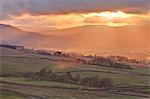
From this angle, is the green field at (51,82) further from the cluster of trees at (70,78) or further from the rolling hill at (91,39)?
the rolling hill at (91,39)

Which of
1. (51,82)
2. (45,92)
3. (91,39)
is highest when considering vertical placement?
(91,39)

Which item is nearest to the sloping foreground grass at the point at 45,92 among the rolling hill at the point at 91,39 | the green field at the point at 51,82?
the green field at the point at 51,82

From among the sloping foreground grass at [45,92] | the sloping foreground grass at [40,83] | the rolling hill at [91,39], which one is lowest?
the sloping foreground grass at [45,92]

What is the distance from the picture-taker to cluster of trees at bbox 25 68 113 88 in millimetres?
5105

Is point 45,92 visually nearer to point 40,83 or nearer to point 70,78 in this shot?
point 40,83

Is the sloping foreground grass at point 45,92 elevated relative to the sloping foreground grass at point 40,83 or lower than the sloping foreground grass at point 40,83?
lower

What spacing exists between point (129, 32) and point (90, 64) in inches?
21.0

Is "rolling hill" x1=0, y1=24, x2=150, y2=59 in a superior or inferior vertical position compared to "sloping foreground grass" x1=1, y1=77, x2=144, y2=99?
superior

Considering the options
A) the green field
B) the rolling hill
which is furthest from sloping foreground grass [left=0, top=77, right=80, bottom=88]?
the rolling hill

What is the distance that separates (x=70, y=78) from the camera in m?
5.14

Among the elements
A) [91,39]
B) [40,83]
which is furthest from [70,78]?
[91,39]

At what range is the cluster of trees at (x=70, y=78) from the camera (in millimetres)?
5105

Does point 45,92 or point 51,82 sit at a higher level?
point 51,82

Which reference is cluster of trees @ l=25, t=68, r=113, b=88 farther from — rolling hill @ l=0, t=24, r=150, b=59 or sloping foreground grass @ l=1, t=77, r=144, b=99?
rolling hill @ l=0, t=24, r=150, b=59
